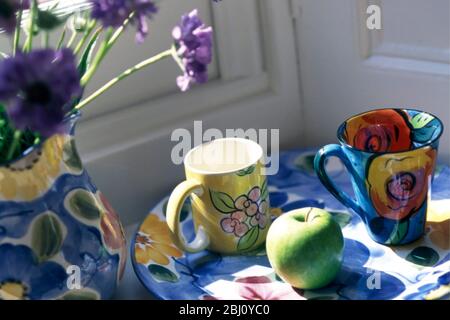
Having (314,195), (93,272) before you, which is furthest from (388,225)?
(93,272)

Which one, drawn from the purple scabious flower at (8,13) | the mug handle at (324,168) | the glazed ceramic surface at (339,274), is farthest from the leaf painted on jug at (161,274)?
the purple scabious flower at (8,13)

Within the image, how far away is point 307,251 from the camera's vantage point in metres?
0.55

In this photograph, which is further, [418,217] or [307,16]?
[307,16]

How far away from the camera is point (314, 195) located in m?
0.72

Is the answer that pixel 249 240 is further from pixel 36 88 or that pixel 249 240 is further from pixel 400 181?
pixel 36 88

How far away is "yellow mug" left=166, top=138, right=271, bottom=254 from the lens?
24.2 inches

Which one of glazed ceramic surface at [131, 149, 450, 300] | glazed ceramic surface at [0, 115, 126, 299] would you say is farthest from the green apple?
glazed ceramic surface at [0, 115, 126, 299]

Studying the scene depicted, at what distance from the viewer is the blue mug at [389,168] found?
576 millimetres

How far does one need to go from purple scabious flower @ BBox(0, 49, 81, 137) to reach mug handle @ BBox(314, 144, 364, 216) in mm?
273

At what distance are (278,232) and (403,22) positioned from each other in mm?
266

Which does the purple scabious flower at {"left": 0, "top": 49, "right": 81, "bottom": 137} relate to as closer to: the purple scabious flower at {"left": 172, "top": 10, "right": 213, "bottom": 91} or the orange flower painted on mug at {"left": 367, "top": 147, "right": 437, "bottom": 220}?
the purple scabious flower at {"left": 172, "top": 10, "right": 213, "bottom": 91}

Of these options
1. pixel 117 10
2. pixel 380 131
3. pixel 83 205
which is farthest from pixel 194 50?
pixel 380 131

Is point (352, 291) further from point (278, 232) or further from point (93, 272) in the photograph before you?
point (93, 272)

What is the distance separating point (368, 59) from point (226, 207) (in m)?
0.24
